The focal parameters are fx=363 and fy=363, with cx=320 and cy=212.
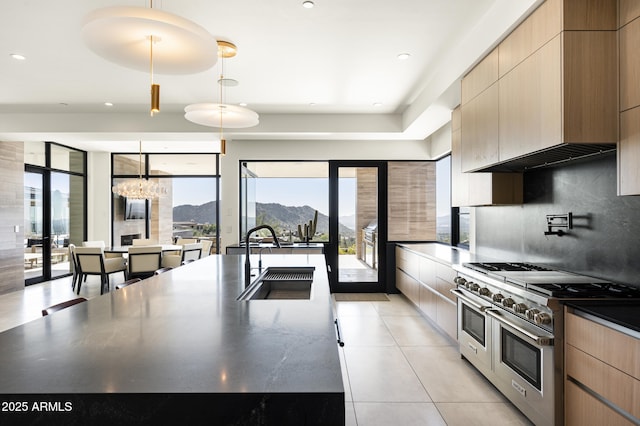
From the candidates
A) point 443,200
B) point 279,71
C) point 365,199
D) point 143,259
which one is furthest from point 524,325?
point 143,259

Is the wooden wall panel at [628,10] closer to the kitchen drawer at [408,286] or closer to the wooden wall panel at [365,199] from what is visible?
the kitchen drawer at [408,286]

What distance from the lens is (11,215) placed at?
6082mm

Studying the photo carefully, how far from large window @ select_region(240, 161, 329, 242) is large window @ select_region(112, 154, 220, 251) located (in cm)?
217

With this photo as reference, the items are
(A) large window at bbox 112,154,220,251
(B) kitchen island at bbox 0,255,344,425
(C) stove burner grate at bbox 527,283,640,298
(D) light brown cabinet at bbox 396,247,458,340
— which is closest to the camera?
(B) kitchen island at bbox 0,255,344,425

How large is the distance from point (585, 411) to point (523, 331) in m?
0.46

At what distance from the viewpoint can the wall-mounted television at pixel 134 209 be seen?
8.50 m

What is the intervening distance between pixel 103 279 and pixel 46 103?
9.28 ft

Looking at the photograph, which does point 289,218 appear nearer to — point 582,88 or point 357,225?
point 357,225

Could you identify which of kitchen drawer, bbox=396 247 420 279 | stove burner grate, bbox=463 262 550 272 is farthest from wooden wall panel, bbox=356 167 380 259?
stove burner grate, bbox=463 262 550 272

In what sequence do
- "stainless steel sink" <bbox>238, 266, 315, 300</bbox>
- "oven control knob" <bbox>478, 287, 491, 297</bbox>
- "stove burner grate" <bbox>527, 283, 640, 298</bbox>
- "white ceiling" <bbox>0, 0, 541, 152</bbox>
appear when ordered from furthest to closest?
"white ceiling" <bbox>0, 0, 541, 152</bbox>, "oven control knob" <bbox>478, 287, 491, 297</bbox>, "stainless steel sink" <bbox>238, 266, 315, 300</bbox>, "stove burner grate" <bbox>527, 283, 640, 298</bbox>

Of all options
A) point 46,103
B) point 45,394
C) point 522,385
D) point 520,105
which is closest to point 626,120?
point 520,105

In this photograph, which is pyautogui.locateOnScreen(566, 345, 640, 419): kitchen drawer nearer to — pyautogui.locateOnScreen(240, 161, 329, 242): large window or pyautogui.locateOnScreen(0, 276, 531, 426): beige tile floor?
pyautogui.locateOnScreen(0, 276, 531, 426): beige tile floor

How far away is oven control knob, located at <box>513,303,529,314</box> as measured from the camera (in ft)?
7.02

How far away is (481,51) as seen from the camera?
9.52ft
